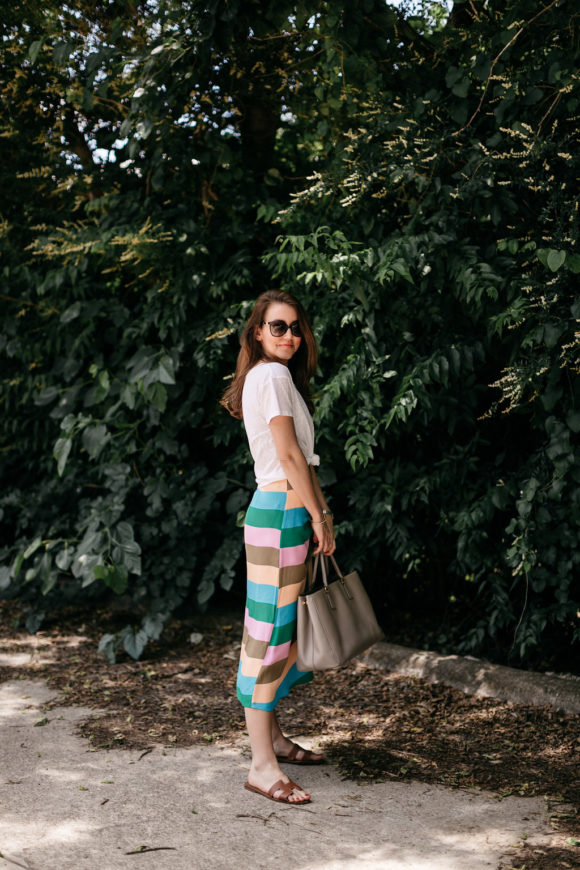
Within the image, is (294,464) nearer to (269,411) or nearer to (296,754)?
(269,411)

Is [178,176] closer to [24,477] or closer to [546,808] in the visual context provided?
[24,477]

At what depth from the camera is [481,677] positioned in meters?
4.36

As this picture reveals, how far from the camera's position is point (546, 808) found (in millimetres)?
3061

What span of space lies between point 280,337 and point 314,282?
125cm

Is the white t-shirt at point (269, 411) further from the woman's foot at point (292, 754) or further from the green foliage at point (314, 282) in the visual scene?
the woman's foot at point (292, 754)

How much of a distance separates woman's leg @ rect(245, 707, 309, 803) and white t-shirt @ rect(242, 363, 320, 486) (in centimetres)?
88

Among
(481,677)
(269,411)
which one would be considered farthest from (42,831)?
(481,677)

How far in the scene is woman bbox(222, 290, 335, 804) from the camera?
309cm

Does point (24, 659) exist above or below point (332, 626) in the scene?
below

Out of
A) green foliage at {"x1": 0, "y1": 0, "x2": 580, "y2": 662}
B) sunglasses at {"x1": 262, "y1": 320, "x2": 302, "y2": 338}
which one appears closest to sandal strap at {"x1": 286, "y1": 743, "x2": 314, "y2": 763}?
green foliage at {"x1": 0, "y1": 0, "x2": 580, "y2": 662}

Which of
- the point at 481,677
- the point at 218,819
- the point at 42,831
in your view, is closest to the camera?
the point at 42,831

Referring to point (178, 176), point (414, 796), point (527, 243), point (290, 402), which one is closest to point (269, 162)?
point (178, 176)

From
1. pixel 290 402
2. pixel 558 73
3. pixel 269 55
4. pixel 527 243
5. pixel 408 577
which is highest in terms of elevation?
pixel 269 55

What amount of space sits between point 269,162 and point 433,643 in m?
3.05
